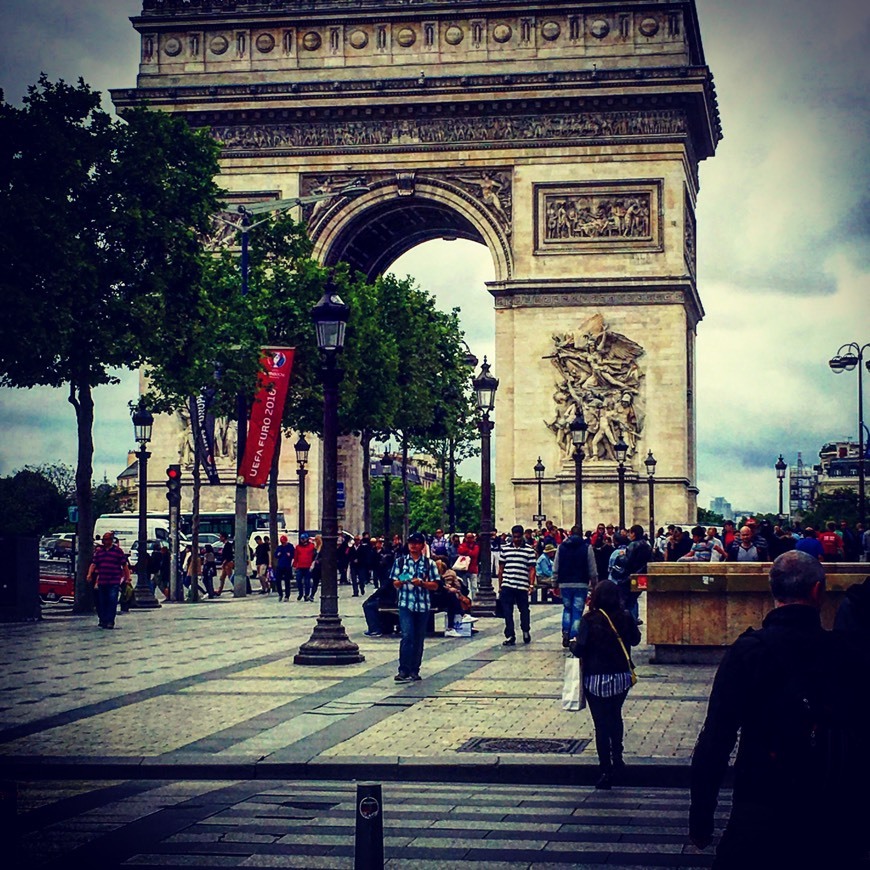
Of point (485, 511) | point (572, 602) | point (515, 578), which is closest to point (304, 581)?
point (485, 511)

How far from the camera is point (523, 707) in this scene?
16641mm

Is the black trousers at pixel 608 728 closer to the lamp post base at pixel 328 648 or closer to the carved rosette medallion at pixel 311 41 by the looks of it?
the lamp post base at pixel 328 648

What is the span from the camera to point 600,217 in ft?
177

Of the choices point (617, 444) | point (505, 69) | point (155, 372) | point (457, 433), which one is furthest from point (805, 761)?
point (457, 433)

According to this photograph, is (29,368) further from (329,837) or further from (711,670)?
(329,837)

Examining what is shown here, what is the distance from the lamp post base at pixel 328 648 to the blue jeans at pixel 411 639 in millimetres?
2238

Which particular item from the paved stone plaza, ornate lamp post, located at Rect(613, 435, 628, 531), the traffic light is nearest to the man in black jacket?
the paved stone plaza

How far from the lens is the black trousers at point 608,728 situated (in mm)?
12406

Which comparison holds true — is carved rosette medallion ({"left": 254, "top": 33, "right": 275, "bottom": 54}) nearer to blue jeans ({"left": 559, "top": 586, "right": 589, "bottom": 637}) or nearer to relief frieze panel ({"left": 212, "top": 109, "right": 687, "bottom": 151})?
relief frieze panel ({"left": 212, "top": 109, "right": 687, "bottom": 151})

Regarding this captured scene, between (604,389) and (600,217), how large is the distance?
17.4 ft

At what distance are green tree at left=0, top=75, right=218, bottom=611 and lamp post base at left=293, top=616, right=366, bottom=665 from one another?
9780 millimetres

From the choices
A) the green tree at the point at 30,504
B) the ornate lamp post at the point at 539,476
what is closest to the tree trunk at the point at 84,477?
the ornate lamp post at the point at 539,476

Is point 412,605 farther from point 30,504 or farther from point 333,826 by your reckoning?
point 30,504

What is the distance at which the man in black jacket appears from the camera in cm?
574
